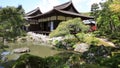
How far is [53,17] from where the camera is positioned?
35031 millimetres

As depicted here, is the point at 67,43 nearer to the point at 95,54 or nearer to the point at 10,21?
the point at 95,54

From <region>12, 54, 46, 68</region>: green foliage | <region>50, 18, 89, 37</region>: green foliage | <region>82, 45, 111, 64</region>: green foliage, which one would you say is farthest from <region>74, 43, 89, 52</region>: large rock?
<region>12, 54, 46, 68</region>: green foliage

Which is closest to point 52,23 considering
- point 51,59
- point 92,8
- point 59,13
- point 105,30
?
A: point 59,13

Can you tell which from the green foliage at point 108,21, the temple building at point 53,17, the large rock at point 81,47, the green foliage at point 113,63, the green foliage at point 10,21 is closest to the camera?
the green foliage at point 10,21

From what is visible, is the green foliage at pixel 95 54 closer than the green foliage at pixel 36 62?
No

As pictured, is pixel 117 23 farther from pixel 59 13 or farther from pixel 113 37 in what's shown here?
pixel 59 13

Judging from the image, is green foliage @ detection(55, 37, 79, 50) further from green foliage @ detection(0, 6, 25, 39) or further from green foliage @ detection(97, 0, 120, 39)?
green foliage @ detection(0, 6, 25, 39)

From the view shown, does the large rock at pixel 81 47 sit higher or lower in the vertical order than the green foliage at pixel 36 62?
lower

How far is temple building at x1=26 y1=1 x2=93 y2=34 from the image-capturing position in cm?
3428

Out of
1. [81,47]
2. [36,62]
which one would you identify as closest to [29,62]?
[36,62]

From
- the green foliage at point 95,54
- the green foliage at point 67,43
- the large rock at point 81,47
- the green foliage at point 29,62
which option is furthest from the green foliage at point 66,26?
the green foliage at point 29,62

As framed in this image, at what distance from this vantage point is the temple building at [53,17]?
112ft

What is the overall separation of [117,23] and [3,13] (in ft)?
58.8

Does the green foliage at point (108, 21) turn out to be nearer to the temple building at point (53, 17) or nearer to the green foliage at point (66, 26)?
the green foliage at point (66, 26)
